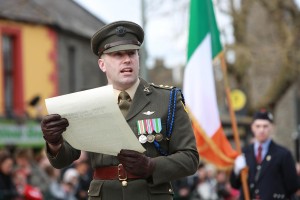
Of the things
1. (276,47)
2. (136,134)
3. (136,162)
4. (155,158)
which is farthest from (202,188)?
(136,162)

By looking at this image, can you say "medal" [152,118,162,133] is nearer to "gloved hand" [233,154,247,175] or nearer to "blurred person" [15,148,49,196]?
"gloved hand" [233,154,247,175]

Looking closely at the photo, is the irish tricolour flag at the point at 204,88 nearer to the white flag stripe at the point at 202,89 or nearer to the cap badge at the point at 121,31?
the white flag stripe at the point at 202,89

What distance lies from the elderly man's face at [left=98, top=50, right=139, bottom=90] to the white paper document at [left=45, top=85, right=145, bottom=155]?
0.33 metres

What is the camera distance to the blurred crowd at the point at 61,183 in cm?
1095

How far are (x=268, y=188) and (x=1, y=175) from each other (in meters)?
4.39

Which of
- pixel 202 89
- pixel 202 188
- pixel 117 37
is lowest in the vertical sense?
pixel 202 188

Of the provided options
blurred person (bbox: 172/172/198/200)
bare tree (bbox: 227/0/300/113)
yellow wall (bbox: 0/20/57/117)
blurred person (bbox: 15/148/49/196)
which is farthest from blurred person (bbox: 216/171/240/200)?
yellow wall (bbox: 0/20/57/117)

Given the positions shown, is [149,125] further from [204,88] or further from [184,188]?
[184,188]

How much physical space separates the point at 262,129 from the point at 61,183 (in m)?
5.43

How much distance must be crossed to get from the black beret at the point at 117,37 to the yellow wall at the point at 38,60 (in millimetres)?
20149

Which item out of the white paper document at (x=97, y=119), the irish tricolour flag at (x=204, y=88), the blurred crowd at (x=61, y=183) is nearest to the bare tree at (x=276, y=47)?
the blurred crowd at (x=61, y=183)

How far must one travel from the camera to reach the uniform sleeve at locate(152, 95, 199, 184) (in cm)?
441

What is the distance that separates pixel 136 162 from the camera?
429 cm

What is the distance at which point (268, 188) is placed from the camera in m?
7.97
